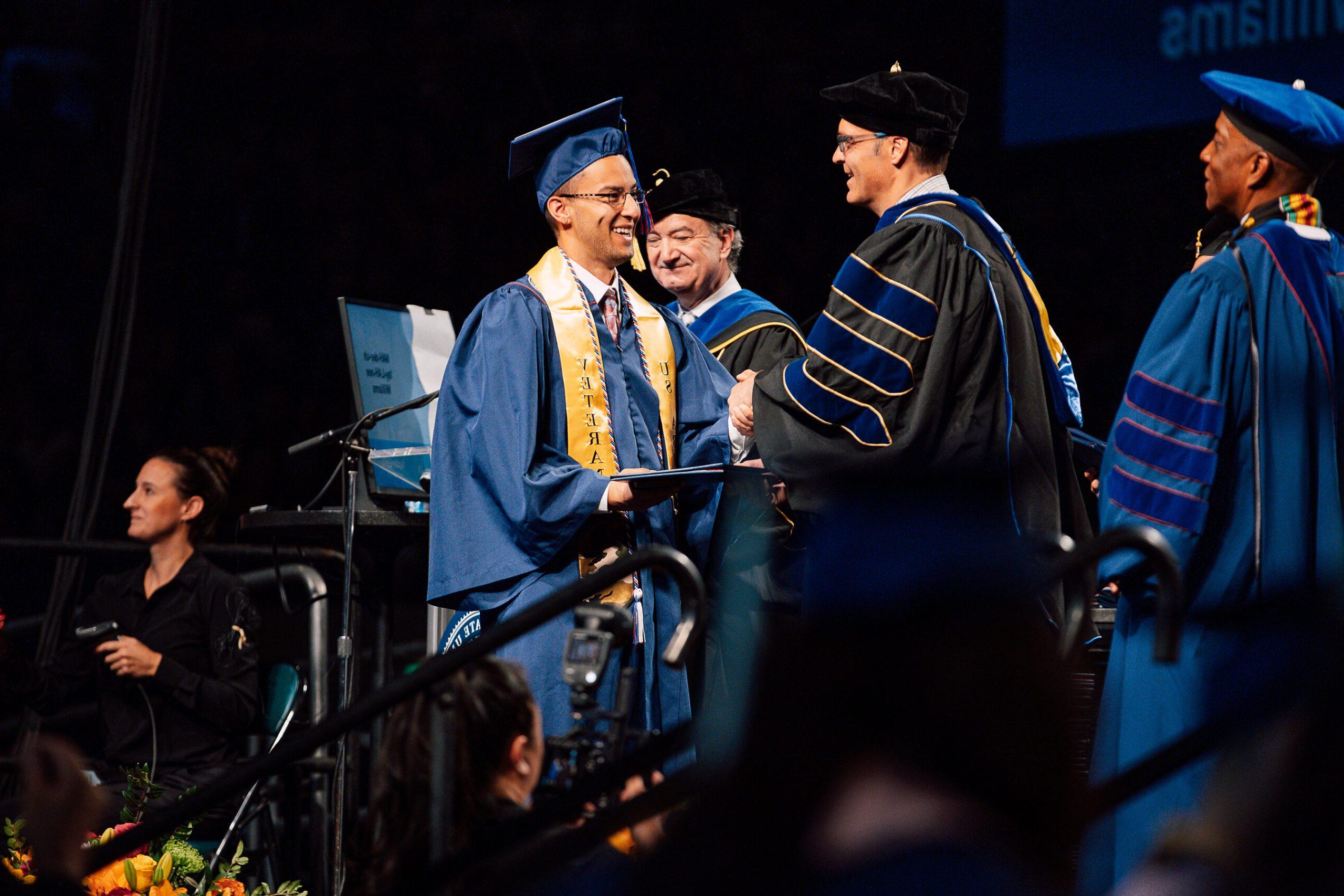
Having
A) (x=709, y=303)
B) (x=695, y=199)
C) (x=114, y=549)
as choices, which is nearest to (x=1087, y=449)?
(x=709, y=303)

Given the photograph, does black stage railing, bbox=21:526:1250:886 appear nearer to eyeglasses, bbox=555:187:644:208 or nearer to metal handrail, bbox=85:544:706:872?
metal handrail, bbox=85:544:706:872

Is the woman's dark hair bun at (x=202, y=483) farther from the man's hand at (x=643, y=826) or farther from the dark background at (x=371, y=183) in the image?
the man's hand at (x=643, y=826)

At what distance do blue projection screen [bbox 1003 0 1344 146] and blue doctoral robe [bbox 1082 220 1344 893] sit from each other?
9.02 ft

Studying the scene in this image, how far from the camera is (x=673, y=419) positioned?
310 centimetres

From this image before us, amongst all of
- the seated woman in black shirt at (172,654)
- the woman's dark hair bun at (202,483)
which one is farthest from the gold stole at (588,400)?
the woman's dark hair bun at (202,483)

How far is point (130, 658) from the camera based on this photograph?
3730 mm

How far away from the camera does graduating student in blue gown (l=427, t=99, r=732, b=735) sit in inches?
108

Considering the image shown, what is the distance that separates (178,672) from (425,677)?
87.6 inches

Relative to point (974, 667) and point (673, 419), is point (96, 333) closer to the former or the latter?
point (673, 419)

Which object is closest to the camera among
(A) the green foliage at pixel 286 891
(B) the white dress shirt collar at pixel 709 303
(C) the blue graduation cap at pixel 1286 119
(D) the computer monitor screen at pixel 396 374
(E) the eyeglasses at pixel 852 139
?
(A) the green foliage at pixel 286 891

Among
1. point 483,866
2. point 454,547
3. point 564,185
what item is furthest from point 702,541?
point 483,866

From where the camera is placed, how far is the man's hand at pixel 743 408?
10.2 feet

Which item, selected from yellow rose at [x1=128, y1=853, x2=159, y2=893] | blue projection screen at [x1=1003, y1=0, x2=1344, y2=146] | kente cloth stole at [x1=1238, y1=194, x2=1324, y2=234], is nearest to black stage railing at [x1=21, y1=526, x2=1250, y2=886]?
yellow rose at [x1=128, y1=853, x2=159, y2=893]

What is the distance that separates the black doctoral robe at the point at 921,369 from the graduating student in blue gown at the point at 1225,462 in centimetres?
33
